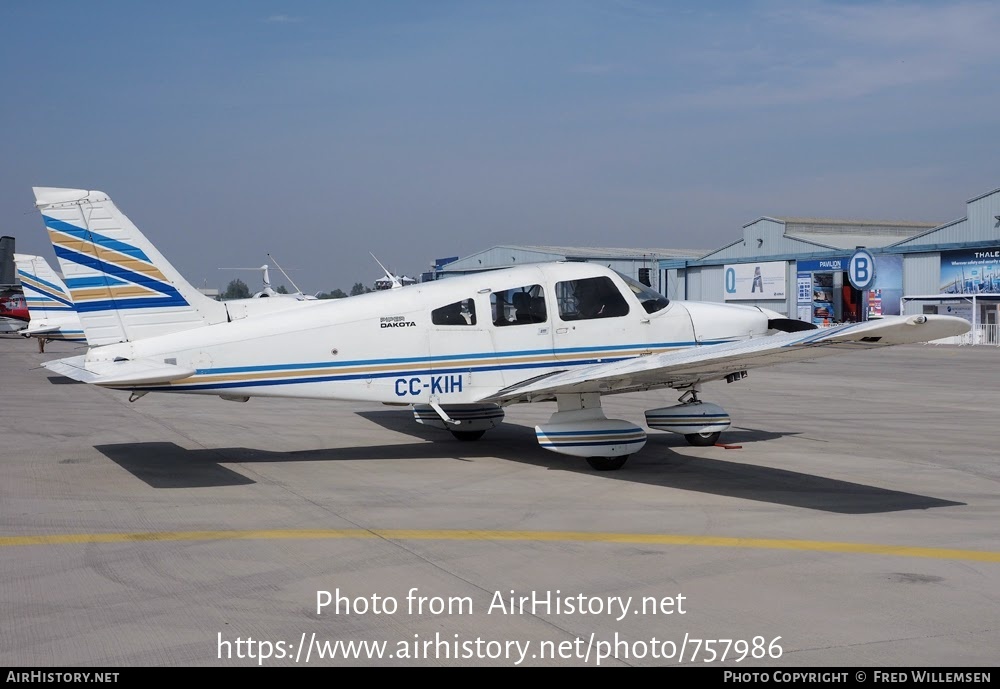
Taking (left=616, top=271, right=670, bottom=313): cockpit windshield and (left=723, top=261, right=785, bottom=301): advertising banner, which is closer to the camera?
(left=616, top=271, right=670, bottom=313): cockpit windshield

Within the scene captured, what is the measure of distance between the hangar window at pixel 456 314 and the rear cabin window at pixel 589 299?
3.58 feet

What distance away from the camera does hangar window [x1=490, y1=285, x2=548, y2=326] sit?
11344 millimetres

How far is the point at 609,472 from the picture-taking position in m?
10.9

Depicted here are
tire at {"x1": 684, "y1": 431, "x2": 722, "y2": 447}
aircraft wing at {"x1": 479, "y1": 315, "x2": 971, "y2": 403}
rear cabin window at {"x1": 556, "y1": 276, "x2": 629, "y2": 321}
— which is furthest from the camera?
tire at {"x1": 684, "y1": 431, "x2": 722, "y2": 447}

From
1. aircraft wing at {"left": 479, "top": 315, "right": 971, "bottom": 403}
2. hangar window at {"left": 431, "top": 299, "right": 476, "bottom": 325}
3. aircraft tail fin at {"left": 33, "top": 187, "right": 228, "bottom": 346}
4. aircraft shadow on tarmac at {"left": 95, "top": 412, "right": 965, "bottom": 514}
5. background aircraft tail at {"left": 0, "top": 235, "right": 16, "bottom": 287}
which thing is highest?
background aircraft tail at {"left": 0, "top": 235, "right": 16, "bottom": 287}

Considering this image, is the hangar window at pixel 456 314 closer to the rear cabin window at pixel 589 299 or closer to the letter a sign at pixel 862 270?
Result: the rear cabin window at pixel 589 299

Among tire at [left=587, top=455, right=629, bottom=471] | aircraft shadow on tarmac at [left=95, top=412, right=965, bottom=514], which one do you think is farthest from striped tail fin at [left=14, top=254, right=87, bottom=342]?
tire at [left=587, top=455, right=629, bottom=471]

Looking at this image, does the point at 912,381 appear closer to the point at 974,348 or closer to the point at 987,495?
the point at 987,495

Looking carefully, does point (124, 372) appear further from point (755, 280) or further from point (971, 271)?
point (755, 280)

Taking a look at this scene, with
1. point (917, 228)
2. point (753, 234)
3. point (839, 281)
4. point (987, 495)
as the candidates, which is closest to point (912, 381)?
point (987, 495)

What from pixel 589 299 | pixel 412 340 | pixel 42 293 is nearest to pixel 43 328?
pixel 42 293

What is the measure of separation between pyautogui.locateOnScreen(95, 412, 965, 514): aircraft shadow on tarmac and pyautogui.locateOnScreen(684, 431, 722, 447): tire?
161 millimetres

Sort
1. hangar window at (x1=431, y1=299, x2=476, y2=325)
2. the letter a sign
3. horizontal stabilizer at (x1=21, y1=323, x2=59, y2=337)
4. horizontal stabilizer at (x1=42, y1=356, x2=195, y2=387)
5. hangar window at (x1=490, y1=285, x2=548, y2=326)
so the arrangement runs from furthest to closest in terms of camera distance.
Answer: the letter a sign < horizontal stabilizer at (x1=21, y1=323, x2=59, y2=337) < hangar window at (x1=490, y1=285, x2=548, y2=326) < hangar window at (x1=431, y1=299, x2=476, y2=325) < horizontal stabilizer at (x1=42, y1=356, x2=195, y2=387)

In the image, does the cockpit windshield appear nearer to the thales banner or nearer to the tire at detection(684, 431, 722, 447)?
the tire at detection(684, 431, 722, 447)
